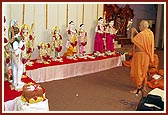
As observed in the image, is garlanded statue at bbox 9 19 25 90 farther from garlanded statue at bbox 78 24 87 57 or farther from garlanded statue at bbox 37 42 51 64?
garlanded statue at bbox 78 24 87 57

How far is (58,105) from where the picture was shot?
380 centimetres

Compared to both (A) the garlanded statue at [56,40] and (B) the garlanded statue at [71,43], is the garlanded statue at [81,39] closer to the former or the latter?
(B) the garlanded statue at [71,43]

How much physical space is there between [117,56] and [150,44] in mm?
2476

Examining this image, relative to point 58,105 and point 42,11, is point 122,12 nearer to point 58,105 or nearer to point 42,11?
point 42,11

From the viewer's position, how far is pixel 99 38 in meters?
6.47

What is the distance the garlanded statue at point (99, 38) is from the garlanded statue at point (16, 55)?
10.3 ft

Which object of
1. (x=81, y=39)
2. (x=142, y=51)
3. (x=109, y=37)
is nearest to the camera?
(x=142, y=51)

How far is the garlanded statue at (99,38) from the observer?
21.0ft

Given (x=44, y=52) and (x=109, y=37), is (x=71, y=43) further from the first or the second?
(x=109, y=37)

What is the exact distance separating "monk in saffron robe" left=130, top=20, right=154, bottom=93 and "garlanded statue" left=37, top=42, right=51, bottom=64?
1837mm

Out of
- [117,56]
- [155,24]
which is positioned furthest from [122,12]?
[117,56]

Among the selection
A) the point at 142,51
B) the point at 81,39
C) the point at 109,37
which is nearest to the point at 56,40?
the point at 81,39

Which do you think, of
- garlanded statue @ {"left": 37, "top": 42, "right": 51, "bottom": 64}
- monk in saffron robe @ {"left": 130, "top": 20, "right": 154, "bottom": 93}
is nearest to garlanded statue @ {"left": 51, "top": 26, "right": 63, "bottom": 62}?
garlanded statue @ {"left": 37, "top": 42, "right": 51, "bottom": 64}

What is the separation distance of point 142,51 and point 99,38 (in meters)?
2.35
